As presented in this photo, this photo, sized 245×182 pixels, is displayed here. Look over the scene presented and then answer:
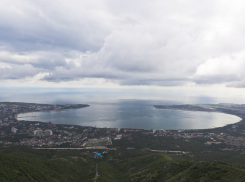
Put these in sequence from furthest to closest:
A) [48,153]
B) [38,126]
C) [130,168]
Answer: [38,126]
[48,153]
[130,168]

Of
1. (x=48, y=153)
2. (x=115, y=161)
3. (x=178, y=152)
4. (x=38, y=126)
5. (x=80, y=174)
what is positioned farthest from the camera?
(x=38, y=126)

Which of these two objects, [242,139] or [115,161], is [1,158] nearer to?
[115,161]

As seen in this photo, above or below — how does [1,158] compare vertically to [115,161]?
above

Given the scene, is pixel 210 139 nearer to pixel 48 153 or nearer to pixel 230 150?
pixel 230 150

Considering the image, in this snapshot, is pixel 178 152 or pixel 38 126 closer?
pixel 178 152

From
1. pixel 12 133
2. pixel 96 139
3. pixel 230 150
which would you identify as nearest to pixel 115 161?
pixel 96 139

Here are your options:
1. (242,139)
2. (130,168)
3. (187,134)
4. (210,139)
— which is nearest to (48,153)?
(130,168)
